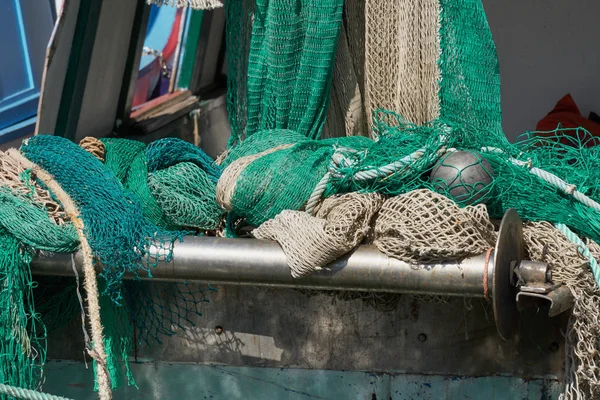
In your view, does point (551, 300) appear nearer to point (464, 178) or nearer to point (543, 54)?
point (464, 178)

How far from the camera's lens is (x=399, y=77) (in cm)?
314

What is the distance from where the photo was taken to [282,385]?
304 cm

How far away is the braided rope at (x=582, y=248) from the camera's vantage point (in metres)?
2.48

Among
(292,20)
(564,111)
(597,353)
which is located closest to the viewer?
(597,353)

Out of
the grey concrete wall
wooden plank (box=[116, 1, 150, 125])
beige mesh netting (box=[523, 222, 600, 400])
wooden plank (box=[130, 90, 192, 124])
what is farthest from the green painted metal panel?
the grey concrete wall

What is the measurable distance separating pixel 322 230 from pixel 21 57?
3.42 meters

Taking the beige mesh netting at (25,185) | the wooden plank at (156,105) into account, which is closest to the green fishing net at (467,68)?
the beige mesh netting at (25,185)

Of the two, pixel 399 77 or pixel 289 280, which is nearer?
pixel 289 280

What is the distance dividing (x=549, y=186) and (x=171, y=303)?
4.43 ft

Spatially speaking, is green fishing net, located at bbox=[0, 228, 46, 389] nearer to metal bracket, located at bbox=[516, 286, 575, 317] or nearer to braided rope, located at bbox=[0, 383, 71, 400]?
braided rope, located at bbox=[0, 383, 71, 400]

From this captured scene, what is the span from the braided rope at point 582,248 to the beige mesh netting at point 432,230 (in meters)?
0.24

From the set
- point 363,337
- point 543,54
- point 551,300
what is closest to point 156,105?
point 543,54

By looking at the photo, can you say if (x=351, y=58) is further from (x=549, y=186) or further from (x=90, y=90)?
(x=90, y=90)

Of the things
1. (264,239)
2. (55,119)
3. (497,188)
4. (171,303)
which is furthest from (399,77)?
(55,119)
